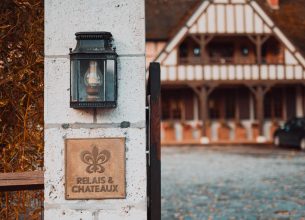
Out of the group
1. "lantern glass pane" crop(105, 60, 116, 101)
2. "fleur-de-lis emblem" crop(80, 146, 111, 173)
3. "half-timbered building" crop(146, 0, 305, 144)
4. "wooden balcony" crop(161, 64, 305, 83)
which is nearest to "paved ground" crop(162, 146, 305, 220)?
"fleur-de-lis emblem" crop(80, 146, 111, 173)

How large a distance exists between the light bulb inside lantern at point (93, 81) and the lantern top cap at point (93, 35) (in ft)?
0.57

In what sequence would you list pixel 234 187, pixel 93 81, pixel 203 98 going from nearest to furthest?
pixel 93 81
pixel 234 187
pixel 203 98

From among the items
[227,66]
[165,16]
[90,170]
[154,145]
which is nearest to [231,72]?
[227,66]

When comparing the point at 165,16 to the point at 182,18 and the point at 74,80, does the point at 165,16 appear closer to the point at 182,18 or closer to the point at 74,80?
the point at 182,18

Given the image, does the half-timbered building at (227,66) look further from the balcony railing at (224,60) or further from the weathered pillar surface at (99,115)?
the weathered pillar surface at (99,115)

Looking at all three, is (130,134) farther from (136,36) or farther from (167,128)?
(167,128)

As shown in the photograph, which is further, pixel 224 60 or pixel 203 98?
pixel 224 60

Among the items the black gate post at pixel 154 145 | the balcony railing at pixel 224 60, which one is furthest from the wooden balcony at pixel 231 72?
the black gate post at pixel 154 145

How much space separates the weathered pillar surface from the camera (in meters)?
3.05

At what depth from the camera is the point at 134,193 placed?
3066 mm

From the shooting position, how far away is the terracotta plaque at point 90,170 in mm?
3047

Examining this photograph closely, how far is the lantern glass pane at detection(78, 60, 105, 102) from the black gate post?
0.33 metres

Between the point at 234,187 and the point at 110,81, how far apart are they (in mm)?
7274

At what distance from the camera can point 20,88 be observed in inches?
146
